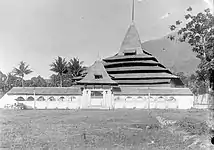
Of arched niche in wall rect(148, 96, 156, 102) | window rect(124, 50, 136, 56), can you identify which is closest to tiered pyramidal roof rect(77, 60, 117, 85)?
arched niche in wall rect(148, 96, 156, 102)

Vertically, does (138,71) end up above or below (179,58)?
below

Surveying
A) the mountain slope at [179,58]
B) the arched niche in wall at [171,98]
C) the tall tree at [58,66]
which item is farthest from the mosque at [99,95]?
the mountain slope at [179,58]

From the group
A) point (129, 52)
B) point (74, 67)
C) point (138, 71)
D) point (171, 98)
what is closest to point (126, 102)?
point (171, 98)

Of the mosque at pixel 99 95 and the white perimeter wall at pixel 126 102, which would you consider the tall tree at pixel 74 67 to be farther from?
the white perimeter wall at pixel 126 102

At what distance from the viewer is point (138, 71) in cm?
3472

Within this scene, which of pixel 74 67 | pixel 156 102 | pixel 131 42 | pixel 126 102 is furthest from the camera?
pixel 74 67

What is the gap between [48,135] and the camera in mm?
10281

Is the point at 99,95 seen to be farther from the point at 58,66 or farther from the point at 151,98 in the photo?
the point at 58,66

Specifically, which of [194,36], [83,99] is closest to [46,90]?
[83,99]

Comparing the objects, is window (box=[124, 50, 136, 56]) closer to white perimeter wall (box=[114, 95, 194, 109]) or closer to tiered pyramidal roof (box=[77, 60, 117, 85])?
tiered pyramidal roof (box=[77, 60, 117, 85])

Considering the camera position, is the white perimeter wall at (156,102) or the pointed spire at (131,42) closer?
the white perimeter wall at (156,102)

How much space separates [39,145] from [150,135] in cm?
421

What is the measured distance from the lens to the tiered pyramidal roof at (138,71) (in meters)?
32.8

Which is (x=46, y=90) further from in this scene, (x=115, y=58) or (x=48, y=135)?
(x=48, y=135)
